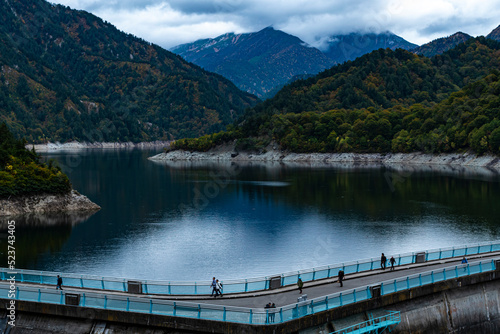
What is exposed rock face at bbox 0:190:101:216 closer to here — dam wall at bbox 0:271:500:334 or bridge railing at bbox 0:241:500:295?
bridge railing at bbox 0:241:500:295

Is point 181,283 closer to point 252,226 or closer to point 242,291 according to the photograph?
point 242,291

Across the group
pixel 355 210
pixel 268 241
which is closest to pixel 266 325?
pixel 268 241

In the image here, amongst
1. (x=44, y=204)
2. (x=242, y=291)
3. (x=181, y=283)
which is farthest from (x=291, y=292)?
(x=44, y=204)

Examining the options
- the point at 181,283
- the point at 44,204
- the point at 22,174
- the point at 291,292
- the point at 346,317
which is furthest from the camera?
the point at 44,204

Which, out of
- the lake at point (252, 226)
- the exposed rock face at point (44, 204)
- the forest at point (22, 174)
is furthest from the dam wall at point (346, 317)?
the exposed rock face at point (44, 204)

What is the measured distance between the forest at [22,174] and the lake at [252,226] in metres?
6.34

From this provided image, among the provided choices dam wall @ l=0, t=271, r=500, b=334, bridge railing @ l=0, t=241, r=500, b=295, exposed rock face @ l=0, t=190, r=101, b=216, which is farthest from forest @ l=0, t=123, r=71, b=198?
dam wall @ l=0, t=271, r=500, b=334

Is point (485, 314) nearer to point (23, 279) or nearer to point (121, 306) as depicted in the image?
point (121, 306)

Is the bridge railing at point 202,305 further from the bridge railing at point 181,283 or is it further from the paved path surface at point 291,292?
the bridge railing at point 181,283

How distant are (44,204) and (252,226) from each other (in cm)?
3881

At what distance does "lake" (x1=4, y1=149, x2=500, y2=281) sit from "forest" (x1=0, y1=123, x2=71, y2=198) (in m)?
6.34

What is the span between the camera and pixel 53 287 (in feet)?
124

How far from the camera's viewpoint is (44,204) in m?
94.7

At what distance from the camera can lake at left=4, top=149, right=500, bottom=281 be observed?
6444 cm
